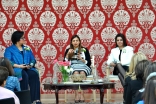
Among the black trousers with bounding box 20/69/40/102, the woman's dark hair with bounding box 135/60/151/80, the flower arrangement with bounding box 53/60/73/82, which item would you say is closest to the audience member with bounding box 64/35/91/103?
the flower arrangement with bounding box 53/60/73/82

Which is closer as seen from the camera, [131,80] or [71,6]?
[131,80]

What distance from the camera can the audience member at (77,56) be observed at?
8688mm

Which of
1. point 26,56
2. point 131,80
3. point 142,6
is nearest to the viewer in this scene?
point 131,80

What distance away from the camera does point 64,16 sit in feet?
31.0

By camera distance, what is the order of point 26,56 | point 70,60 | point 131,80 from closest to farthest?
point 131,80 < point 26,56 < point 70,60

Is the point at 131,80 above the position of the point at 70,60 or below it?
above

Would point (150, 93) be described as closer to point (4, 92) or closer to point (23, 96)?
point (4, 92)

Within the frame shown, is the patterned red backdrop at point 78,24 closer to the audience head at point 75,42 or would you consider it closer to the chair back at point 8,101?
the audience head at point 75,42

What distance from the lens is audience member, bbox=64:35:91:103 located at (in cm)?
869

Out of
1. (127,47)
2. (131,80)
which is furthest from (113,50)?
(131,80)

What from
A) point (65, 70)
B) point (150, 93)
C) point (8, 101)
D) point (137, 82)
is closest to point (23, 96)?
point (8, 101)

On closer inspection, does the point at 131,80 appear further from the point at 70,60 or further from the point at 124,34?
the point at 124,34

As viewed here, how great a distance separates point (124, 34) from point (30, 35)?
6.53 feet

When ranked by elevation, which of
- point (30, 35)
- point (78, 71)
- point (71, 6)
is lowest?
point (78, 71)
